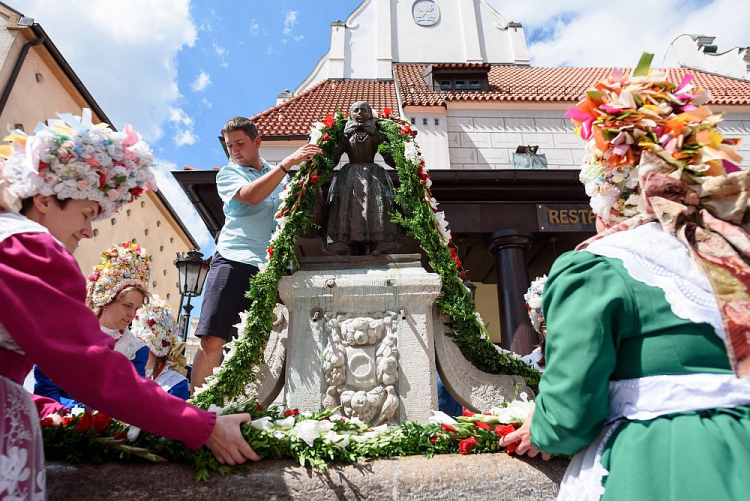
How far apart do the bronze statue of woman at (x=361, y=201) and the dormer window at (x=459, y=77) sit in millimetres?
10601

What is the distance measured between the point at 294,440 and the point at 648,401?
1276mm

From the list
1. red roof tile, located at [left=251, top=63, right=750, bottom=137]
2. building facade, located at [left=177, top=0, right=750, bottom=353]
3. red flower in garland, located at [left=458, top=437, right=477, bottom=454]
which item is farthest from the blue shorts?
red roof tile, located at [left=251, top=63, right=750, bottom=137]

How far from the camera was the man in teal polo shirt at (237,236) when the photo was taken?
305 cm

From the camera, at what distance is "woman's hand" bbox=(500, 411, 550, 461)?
1.88 m

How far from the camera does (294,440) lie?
1955mm

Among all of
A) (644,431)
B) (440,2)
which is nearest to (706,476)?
(644,431)

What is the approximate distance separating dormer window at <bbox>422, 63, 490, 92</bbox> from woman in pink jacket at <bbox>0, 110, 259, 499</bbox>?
12.7m

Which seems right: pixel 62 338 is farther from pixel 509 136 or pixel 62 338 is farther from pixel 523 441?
pixel 509 136

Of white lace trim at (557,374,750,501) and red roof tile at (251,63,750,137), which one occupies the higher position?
red roof tile at (251,63,750,137)

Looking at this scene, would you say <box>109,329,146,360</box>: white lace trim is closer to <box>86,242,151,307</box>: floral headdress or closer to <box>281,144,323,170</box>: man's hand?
<box>86,242,151,307</box>: floral headdress

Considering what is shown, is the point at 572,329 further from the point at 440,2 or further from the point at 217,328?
the point at 440,2

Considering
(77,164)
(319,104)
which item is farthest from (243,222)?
(319,104)

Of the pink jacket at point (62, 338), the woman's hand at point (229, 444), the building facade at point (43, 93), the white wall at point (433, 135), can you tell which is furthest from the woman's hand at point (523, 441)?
the building facade at point (43, 93)

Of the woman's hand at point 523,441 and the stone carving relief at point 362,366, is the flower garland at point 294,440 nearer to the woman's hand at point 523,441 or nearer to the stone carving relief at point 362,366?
the woman's hand at point 523,441
